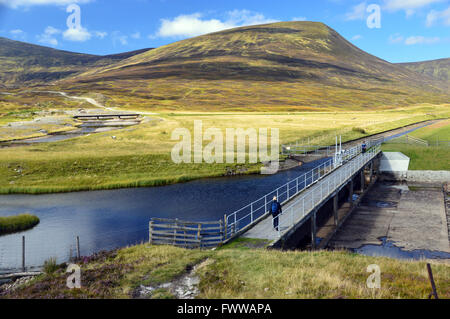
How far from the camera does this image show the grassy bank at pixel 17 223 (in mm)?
34694

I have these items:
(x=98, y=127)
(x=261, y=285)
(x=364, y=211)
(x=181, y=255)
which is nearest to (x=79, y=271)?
(x=181, y=255)

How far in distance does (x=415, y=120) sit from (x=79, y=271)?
435 ft

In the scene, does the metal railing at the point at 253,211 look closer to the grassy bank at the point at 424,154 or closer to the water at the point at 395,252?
the water at the point at 395,252

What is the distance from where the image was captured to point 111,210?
133 feet

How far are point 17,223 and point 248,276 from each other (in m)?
27.3

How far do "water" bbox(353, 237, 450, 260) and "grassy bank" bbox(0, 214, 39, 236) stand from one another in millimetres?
29457

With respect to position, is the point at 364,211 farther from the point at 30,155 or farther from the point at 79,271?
the point at 30,155

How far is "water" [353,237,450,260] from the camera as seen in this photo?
1164 inches

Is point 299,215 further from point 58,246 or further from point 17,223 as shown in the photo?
point 17,223

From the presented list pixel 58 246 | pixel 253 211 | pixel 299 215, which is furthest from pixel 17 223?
pixel 299 215

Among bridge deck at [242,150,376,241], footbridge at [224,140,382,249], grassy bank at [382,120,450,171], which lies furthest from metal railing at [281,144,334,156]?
bridge deck at [242,150,376,241]

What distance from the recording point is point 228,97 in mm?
189750

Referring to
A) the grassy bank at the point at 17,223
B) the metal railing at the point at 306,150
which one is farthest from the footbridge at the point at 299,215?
the grassy bank at the point at 17,223
